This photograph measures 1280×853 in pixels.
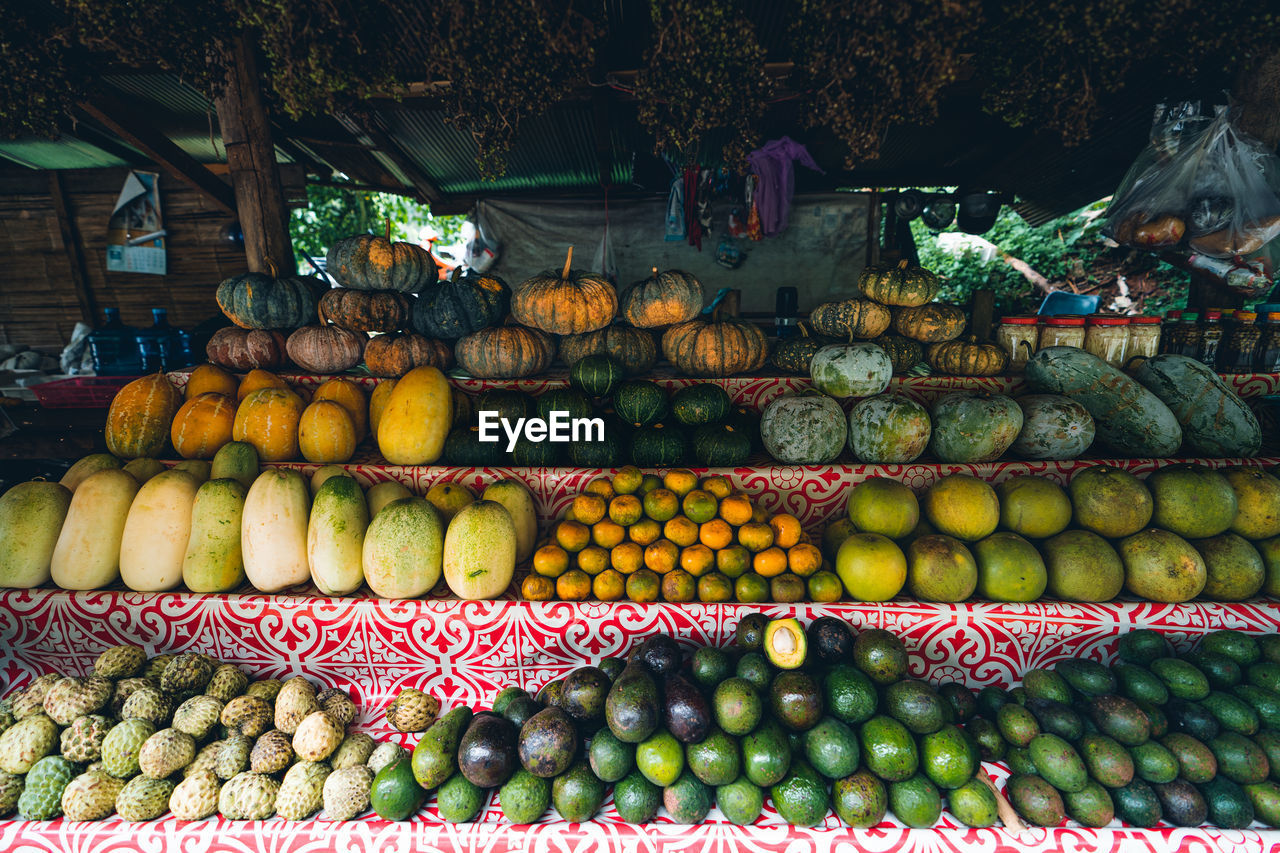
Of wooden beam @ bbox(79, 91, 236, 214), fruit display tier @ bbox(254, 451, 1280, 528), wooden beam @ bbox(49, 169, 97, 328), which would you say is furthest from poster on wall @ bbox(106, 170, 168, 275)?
fruit display tier @ bbox(254, 451, 1280, 528)

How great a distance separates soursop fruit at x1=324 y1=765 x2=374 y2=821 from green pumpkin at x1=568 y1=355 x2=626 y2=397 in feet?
7.65

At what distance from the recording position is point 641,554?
261 centimetres

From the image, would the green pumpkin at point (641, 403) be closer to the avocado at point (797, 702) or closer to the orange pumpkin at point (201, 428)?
the avocado at point (797, 702)

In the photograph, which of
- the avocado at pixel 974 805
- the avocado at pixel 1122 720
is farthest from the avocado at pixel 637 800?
the avocado at pixel 1122 720

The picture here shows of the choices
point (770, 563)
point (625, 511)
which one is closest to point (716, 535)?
point (770, 563)

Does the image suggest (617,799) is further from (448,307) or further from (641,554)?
(448,307)

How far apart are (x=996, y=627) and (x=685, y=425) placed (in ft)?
6.33

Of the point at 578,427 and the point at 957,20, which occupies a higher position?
the point at 957,20

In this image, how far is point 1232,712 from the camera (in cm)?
199

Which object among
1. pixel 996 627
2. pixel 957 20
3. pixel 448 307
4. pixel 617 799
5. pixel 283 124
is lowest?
pixel 617 799

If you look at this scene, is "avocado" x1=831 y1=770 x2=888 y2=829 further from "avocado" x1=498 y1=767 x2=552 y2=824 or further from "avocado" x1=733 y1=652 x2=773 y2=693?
"avocado" x1=498 y1=767 x2=552 y2=824

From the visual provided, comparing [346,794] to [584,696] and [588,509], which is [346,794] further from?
[588,509]

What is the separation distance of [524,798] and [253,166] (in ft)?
14.4

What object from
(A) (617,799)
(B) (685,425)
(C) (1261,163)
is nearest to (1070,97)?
(C) (1261,163)
